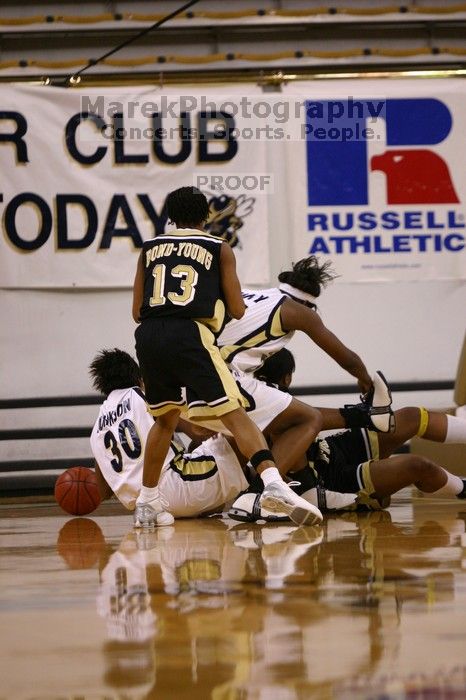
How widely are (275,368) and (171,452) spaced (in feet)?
2.17

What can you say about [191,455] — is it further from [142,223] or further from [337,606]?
[142,223]

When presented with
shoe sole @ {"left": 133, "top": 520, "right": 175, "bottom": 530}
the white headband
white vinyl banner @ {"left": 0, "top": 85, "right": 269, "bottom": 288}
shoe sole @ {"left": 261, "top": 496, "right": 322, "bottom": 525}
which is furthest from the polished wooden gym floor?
white vinyl banner @ {"left": 0, "top": 85, "right": 269, "bottom": 288}

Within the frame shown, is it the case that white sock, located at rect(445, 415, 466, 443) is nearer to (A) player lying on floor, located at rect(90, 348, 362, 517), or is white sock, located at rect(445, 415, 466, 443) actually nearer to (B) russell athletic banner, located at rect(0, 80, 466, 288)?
(A) player lying on floor, located at rect(90, 348, 362, 517)

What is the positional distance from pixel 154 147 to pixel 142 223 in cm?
54

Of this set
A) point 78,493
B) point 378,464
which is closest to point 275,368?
point 378,464

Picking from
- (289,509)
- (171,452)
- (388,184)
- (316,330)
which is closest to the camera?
(289,509)

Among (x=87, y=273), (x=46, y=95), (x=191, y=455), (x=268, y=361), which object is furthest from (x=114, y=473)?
(x=46, y=95)

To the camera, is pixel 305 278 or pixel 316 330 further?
pixel 305 278

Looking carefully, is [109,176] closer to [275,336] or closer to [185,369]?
[275,336]

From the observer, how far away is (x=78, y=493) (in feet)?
19.1

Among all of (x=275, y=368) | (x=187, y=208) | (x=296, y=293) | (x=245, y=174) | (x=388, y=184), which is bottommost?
(x=275, y=368)

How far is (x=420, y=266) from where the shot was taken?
826cm

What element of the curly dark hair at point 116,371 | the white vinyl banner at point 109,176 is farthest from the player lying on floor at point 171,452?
the white vinyl banner at point 109,176

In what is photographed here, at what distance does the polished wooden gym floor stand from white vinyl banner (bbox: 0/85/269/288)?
4.15m
